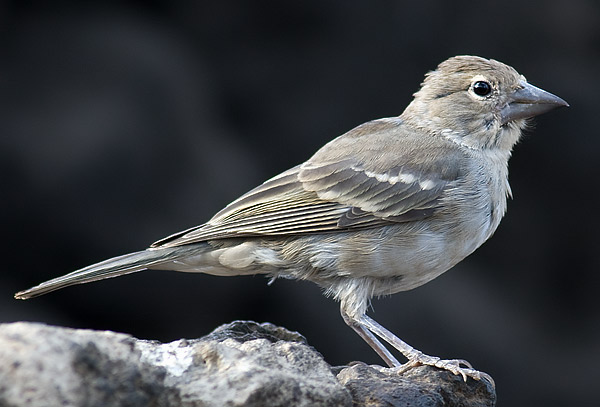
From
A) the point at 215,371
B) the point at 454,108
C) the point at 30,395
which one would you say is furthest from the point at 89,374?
the point at 454,108

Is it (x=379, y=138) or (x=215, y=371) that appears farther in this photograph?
(x=379, y=138)

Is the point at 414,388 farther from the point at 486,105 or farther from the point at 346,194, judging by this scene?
the point at 486,105

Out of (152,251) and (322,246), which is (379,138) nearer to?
(322,246)

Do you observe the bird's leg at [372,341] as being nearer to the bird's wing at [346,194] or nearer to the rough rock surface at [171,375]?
the bird's wing at [346,194]

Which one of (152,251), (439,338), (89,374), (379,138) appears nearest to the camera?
(89,374)

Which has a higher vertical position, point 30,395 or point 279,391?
point 30,395

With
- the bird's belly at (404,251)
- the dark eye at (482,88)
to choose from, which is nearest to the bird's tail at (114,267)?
the bird's belly at (404,251)

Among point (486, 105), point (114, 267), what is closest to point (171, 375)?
point (114, 267)

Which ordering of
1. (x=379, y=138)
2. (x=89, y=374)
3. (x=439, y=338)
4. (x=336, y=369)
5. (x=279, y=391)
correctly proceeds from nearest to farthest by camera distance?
(x=89, y=374), (x=279, y=391), (x=336, y=369), (x=379, y=138), (x=439, y=338)
